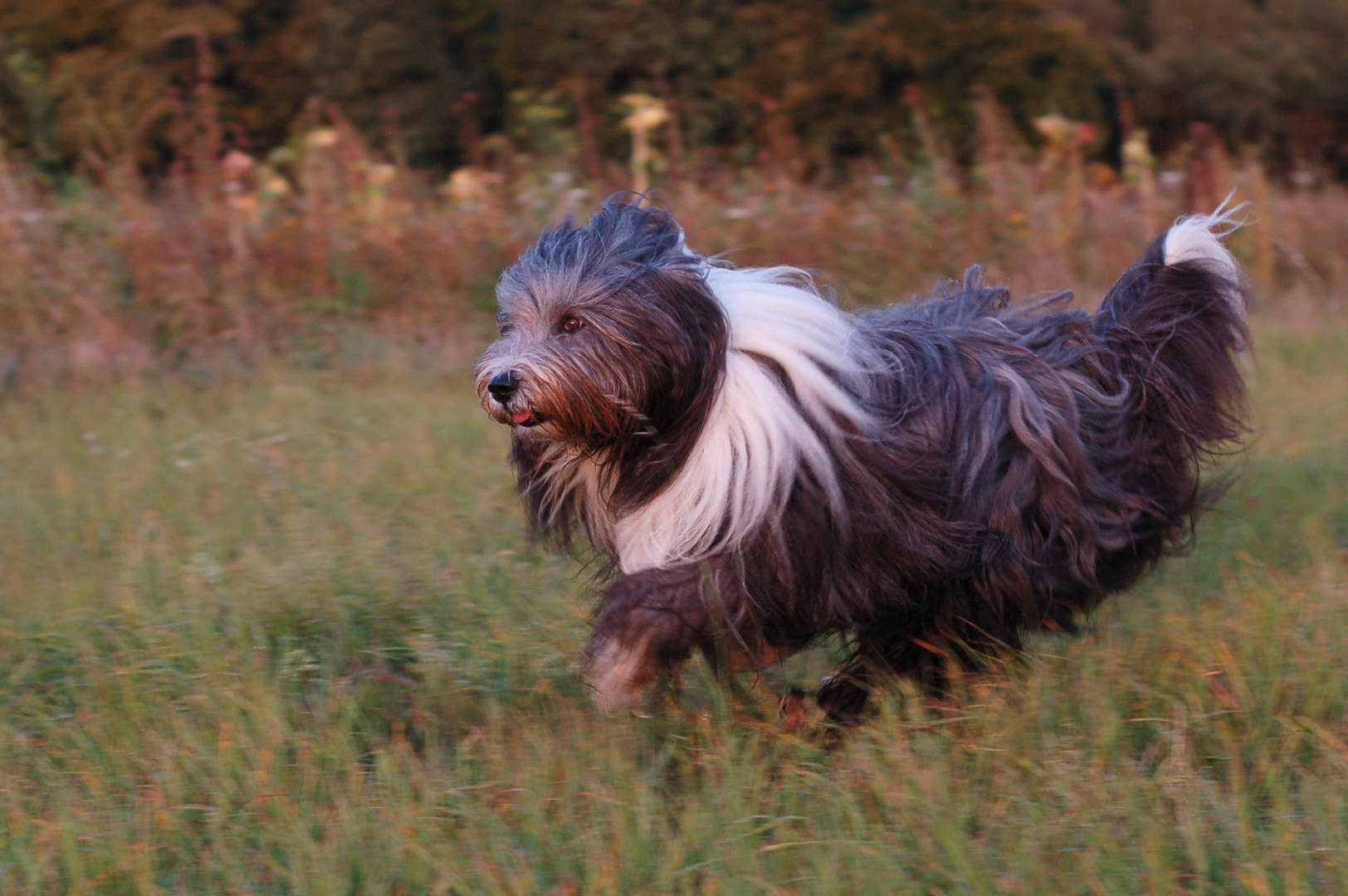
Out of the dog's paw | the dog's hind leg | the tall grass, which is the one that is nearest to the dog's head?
the dog's hind leg

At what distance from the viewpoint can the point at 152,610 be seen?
4039 mm

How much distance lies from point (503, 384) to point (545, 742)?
2.79 feet

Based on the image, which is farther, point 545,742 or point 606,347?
point 545,742

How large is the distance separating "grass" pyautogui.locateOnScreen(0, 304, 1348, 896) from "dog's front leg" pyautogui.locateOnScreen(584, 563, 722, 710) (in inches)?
6.6

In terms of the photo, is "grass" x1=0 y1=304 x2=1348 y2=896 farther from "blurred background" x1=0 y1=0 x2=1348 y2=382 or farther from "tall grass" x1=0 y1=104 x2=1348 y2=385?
"tall grass" x1=0 y1=104 x2=1348 y2=385

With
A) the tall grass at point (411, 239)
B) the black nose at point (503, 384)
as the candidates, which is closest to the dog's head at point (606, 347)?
the black nose at point (503, 384)

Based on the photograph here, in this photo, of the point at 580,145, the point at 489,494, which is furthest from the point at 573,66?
the point at 489,494

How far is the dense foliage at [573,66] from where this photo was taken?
11.7 m

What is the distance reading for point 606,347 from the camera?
308cm

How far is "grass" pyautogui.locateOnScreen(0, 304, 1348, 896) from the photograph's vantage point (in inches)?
107

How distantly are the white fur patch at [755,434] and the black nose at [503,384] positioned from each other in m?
0.44

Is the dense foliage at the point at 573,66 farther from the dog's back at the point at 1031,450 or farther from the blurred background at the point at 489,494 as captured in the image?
the dog's back at the point at 1031,450

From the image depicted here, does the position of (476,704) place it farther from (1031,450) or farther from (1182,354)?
(1182,354)

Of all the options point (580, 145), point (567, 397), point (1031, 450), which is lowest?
point (1031, 450)
